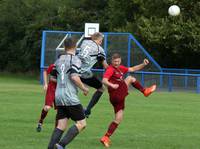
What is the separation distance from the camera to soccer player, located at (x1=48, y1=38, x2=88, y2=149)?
367 inches

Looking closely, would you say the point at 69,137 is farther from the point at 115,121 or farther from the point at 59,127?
the point at 115,121

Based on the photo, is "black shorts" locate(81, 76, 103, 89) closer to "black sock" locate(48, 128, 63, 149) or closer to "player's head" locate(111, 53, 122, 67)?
"player's head" locate(111, 53, 122, 67)

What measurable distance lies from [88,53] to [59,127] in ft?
13.1

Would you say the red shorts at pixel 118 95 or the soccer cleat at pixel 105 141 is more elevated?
the red shorts at pixel 118 95

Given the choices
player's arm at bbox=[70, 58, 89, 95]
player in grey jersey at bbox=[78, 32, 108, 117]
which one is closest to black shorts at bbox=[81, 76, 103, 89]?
player in grey jersey at bbox=[78, 32, 108, 117]

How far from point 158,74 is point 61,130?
23.3 metres

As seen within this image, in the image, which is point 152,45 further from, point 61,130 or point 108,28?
point 61,130

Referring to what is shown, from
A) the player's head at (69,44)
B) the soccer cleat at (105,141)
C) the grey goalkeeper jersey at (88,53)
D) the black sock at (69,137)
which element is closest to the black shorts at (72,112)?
the black sock at (69,137)

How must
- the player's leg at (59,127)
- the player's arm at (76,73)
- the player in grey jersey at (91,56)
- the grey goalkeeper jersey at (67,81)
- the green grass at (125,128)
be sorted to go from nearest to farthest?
1. the player's arm at (76,73)
2. the grey goalkeeper jersey at (67,81)
3. the player's leg at (59,127)
4. the green grass at (125,128)
5. the player in grey jersey at (91,56)

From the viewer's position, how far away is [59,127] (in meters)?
9.55

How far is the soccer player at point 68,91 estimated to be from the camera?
30.6 ft

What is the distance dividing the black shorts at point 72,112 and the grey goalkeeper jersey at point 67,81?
9 centimetres

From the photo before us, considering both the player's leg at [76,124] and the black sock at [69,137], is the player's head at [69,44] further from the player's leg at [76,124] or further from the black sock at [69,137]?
the black sock at [69,137]

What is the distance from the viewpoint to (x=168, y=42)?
1519 inches
